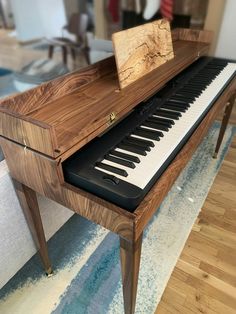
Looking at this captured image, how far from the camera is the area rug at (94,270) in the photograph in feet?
3.01

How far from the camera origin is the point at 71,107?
70 centimetres

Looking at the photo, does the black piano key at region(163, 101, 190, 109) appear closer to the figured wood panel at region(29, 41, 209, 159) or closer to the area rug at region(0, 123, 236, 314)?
the figured wood panel at region(29, 41, 209, 159)

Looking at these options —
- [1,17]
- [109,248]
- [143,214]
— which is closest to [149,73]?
[143,214]

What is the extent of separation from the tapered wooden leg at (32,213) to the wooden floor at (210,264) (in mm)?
494

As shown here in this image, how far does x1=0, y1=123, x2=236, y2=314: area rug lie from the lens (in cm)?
92

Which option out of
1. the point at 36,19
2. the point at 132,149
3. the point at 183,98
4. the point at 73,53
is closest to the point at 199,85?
the point at 183,98

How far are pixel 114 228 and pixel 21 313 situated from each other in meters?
0.63

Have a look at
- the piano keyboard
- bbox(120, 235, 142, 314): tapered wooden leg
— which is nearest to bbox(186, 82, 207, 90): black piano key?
the piano keyboard

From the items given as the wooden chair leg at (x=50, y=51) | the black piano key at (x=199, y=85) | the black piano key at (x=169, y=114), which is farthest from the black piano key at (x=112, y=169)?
the wooden chair leg at (x=50, y=51)

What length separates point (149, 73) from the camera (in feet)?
3.09

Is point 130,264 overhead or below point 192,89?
below

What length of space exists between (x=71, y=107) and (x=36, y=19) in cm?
165

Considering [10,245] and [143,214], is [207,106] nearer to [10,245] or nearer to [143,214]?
[143,214]

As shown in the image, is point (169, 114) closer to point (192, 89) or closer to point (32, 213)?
point (192, 89)
